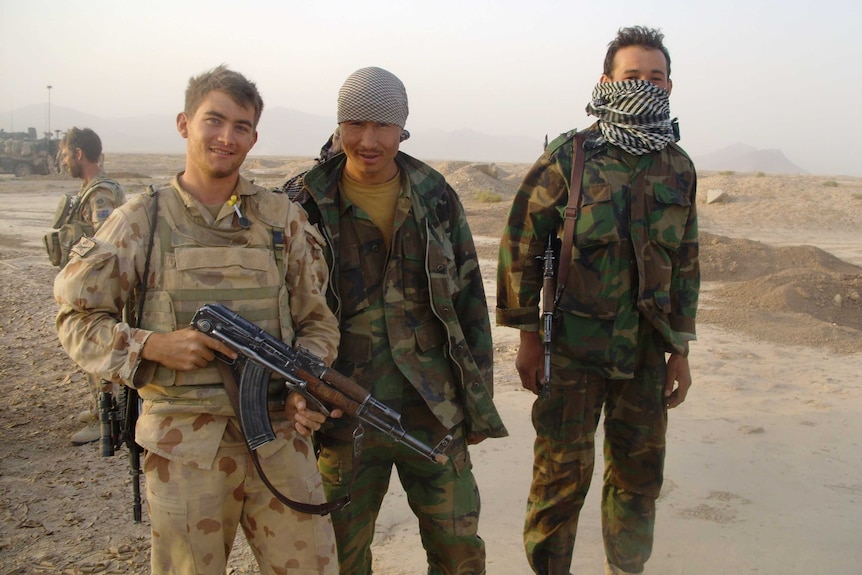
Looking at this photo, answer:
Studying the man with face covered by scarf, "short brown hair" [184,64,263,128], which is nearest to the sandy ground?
the man with face covered by scarf

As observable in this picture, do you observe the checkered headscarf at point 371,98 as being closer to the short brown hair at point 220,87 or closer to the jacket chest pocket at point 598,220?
the short brown hair at point 220,87

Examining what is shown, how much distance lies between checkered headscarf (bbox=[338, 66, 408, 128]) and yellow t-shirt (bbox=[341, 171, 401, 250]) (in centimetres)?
24

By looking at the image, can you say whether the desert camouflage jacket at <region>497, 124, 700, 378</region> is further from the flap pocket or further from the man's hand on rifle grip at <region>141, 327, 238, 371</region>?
the man's hand on rifle grip at <region>141, 327, 238, 371</region>

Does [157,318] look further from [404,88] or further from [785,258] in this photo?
[785,258]

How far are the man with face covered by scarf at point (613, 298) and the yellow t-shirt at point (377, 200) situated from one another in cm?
65

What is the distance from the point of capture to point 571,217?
2.79 m

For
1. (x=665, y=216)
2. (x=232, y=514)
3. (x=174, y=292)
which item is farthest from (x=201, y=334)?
(x=665, y=216)

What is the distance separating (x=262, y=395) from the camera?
200cm

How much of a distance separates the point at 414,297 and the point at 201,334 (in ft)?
2.65

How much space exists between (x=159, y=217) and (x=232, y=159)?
10.7 inches

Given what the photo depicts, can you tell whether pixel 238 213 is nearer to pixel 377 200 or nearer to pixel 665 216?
pixel 377 200

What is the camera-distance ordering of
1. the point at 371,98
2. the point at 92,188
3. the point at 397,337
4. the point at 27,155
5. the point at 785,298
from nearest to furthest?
the point at 371,98, the point at 397,337, the point at 92,188, the point at 785,298, the point at 27,155

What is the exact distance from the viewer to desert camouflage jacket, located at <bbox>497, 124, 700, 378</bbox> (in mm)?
2781

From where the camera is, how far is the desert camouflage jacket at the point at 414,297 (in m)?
2.42
